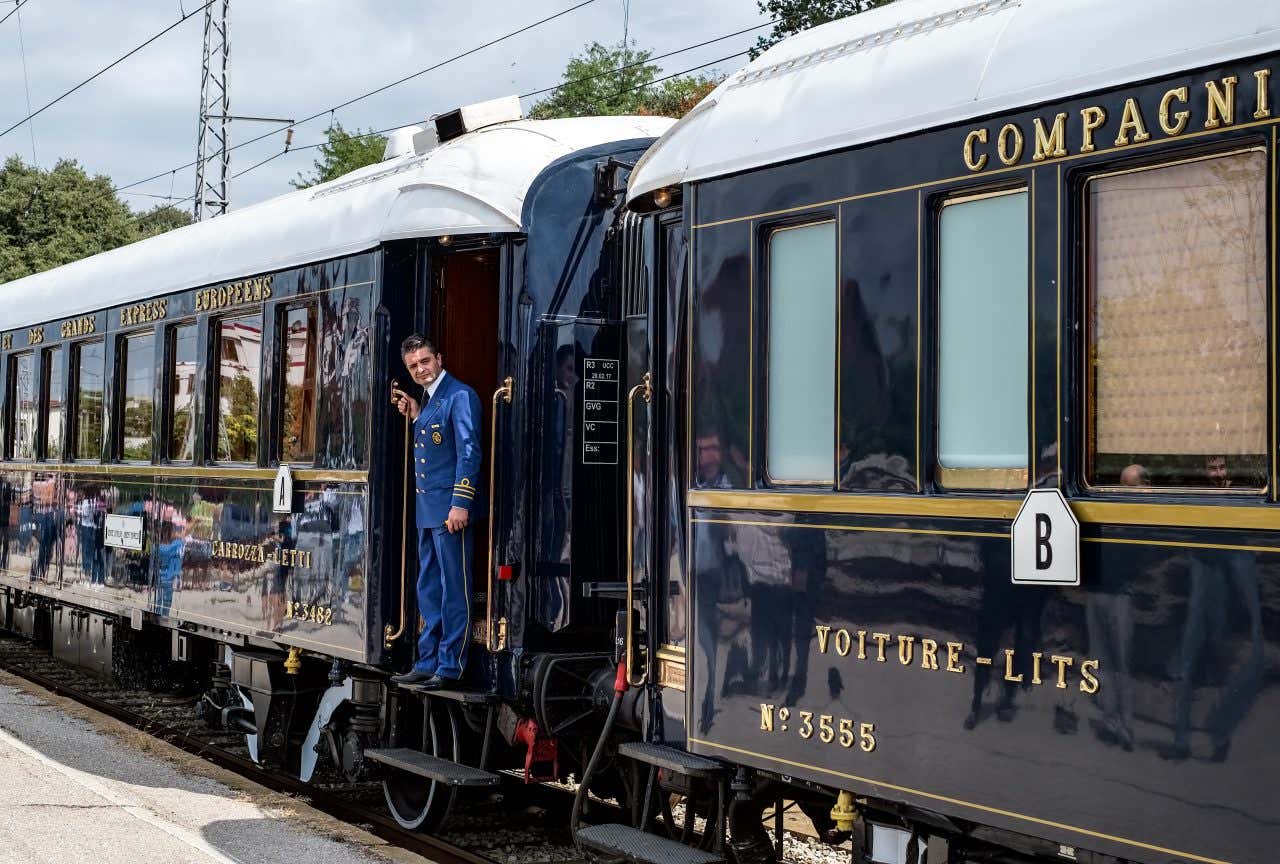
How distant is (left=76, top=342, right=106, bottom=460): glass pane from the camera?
12289 millimetres

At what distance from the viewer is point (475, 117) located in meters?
8.52

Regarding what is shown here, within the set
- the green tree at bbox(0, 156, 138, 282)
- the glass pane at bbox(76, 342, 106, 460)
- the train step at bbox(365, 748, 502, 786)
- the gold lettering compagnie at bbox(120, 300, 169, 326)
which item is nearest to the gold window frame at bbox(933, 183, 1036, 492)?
the train step at bbox(365, 748, 502, 786)

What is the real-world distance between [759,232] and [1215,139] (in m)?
1.88

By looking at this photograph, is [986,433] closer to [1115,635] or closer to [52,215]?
[1115,635]

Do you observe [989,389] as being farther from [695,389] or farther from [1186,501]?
[695,389]

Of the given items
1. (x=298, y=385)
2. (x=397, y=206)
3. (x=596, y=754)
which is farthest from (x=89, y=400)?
(x=596, y=754)

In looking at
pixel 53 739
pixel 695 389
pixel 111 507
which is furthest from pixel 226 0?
pixel 695 389

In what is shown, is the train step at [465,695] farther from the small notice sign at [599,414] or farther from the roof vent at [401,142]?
the roof vent at [401,142]

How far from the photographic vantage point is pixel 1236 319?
3.90 meters

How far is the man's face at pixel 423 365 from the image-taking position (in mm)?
7625

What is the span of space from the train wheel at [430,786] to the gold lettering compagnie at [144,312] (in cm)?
421

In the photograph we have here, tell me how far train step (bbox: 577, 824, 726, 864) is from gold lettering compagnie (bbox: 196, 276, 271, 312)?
14.4 feet

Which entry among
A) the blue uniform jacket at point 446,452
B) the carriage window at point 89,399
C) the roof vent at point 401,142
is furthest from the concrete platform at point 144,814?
the roof vent at point 401,142

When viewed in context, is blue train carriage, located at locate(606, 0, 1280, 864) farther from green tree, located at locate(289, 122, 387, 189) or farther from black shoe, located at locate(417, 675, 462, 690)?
green tree, located at locate(289, 122, 387, 189)
